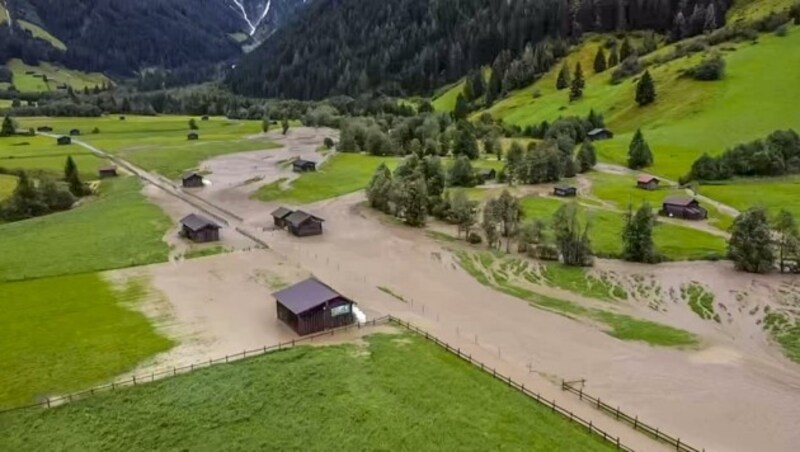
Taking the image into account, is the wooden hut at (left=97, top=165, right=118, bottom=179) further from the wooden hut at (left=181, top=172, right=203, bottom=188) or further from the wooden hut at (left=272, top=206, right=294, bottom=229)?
the wooden hut at (left=272, top=206, right=294, bottom=229)

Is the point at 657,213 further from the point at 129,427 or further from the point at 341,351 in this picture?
the point at 129,427

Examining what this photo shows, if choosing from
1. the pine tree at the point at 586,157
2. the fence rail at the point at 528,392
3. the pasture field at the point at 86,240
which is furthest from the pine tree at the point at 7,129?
the fence rail at the point at 528,392

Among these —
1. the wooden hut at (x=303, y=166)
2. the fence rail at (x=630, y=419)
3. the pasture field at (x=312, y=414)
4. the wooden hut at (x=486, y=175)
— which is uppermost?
the wooden hut at (x=303, y=166)

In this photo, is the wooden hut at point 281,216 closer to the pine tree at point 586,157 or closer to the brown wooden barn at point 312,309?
the brown wooden barn at point 312,309

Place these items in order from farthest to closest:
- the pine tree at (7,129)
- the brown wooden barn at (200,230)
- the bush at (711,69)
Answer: the pine tree at (7,129) → the bush at (711,69) → the brown wooden barn at (200,230)

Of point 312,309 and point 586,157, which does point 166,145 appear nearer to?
point 586,157

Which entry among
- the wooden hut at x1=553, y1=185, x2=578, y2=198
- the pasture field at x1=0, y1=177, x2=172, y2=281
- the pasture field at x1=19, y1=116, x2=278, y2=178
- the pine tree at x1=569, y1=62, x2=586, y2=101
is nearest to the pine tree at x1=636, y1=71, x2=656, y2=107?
the pine tree at x1=569, y1=62, x2=586, y2=101
